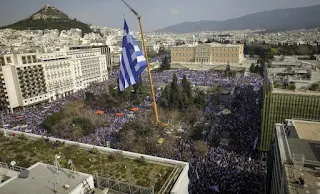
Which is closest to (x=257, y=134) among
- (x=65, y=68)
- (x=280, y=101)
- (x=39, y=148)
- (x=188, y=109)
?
(x=280, y=101)

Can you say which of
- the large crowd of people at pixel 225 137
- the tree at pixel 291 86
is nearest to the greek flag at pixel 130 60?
the large crowd of people at pixel 225 137

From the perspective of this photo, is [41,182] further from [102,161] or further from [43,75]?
[43,75]

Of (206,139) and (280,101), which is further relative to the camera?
(206,139)

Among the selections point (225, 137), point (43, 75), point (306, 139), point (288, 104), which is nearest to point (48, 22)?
point (43, 75)

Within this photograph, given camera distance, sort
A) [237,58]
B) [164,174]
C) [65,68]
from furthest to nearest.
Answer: [237,58] < [65,68] < [164,174]

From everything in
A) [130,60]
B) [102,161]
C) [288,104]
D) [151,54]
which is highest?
[130,60]

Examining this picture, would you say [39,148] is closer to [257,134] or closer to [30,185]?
[30,185]

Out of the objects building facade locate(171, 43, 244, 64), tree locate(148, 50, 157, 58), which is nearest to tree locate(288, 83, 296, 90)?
building facade locate(171, 43, 244, 64)

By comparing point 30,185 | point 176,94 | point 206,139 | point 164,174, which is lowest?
point 206,139
